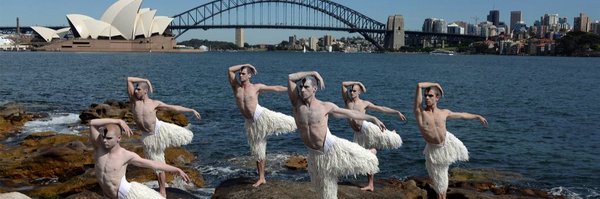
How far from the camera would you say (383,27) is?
200 metres

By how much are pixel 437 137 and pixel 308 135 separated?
6.91 feet

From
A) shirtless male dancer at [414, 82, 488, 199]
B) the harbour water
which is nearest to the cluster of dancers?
shirtless male dancer at [414, 82, 488, 199]

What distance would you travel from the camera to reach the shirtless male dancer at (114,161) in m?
6.13

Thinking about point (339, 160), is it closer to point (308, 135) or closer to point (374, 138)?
point (308, 135)

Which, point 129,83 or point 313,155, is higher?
point 129,83

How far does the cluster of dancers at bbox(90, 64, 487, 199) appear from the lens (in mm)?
6336

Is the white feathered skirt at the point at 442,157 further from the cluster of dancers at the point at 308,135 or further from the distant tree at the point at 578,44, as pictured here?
the distant tree at the point at 578,44

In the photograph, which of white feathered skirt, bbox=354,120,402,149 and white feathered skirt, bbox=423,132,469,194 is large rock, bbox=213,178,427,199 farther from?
white feathered skirt, bbox=423,132,469,194

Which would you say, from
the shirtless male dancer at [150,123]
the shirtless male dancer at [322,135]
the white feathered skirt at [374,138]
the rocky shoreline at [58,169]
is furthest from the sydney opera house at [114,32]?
the shirtless male dancer at [322,135]

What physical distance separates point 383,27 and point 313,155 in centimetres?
19626

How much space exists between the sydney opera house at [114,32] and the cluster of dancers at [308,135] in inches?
4833

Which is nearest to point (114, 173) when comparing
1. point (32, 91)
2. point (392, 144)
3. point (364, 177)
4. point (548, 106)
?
point (392, 144)

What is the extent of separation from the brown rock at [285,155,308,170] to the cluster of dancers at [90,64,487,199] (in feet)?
18.8

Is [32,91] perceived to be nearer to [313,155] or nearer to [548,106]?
[548,106]
